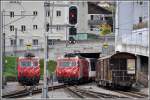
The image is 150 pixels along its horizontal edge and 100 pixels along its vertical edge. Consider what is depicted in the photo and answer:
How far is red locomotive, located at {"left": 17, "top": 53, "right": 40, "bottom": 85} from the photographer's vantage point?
4666 cm

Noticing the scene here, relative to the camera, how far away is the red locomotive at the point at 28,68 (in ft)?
153

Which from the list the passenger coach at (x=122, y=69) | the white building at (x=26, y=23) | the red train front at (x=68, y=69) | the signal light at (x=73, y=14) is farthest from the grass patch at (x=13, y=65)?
the signal light at (x=73, y=14)

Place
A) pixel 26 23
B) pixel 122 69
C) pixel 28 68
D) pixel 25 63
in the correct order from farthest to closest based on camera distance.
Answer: pixel 26 23, pixel 28 68, pixel 25 63, pixel 122 69

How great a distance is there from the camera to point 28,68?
4706 centimetres

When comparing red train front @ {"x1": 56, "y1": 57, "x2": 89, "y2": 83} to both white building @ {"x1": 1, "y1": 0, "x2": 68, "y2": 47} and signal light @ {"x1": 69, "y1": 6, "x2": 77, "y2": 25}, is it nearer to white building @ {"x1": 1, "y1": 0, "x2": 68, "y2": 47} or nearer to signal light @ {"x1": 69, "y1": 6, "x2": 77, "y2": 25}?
signal light @ {"x1": 69, "y1": 6, "x2": 77, "y2": 25}

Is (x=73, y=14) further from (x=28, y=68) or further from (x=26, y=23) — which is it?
(x=26, y=23)

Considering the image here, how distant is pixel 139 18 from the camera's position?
66688 mm

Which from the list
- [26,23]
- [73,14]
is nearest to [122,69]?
[73,14]

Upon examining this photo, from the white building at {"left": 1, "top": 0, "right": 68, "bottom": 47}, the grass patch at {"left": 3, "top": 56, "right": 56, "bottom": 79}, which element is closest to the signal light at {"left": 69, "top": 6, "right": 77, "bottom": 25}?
the grass patch at {"left": 3, "top": 56, "right": 56, "bottom": 79}

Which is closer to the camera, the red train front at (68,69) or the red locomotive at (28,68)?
the red locomotive at (28,68)

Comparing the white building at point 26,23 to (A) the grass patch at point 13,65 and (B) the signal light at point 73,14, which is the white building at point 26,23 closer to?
(A) the grass patch at point 13,65

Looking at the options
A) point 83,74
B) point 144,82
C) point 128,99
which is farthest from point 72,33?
point 83,74

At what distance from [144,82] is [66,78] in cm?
629

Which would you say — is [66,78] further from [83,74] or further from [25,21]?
[25,21]
